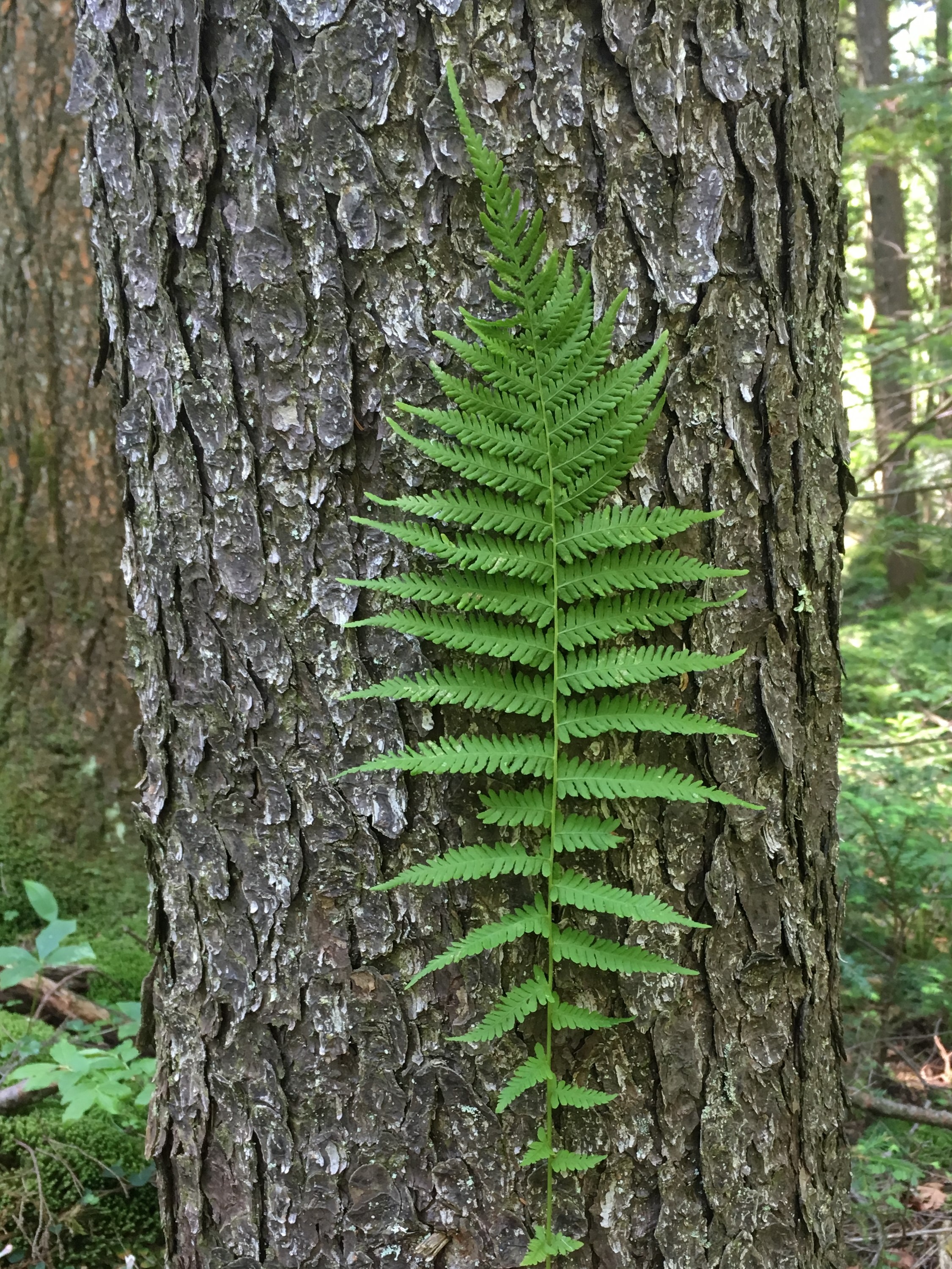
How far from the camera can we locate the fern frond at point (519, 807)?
1.30 metres

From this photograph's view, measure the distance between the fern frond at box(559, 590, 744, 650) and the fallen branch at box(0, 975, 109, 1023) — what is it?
2268 mm

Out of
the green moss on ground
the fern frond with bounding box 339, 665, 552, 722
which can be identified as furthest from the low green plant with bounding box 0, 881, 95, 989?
the fern frond with bounding box 339, 665, 552, 722

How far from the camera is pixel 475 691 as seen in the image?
1276 millimetres

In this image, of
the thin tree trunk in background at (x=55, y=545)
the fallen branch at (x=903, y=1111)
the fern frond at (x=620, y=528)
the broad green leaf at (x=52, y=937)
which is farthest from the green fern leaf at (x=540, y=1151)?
the thin tree trunk in background at (x=55, y=545)

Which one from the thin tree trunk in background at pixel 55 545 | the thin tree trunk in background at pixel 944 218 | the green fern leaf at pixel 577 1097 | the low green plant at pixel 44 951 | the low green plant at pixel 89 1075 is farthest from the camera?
the thin tree trunk in background at pixel 944 218

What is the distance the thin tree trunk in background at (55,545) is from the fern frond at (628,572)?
103 inches

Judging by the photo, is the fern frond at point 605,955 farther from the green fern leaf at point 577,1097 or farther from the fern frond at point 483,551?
the fern frond at point 483,551

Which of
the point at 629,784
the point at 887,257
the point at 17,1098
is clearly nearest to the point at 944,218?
the point at 887,257

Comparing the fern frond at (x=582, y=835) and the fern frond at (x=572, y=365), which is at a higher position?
the fern frond at (x=572, y=365)

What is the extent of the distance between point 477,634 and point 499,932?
0.44m

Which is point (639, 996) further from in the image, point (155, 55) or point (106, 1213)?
point (155, 55)

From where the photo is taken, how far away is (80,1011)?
9.10ft

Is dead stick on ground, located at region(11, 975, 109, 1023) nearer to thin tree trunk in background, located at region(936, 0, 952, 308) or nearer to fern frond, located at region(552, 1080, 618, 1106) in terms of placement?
fern frond, located at region(552, 1080, 618, 1106)

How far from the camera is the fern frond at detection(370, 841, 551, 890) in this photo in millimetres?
1247
